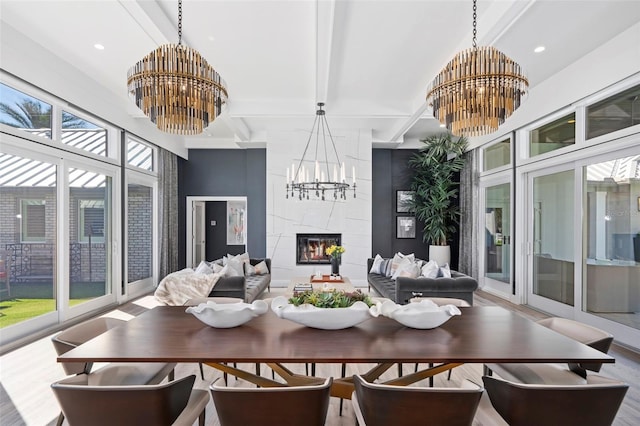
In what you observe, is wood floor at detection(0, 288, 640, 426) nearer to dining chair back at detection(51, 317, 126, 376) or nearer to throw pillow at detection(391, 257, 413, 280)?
dining chair back at detection(51, 317, 126, 376)

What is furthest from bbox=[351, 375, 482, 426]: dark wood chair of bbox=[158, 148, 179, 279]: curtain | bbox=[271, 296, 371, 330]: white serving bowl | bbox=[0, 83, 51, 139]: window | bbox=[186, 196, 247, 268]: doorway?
bbox=[186, 196, 247, 268]: doorway

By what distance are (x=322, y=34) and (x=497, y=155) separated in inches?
174

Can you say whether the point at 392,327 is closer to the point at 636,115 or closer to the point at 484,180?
the point at 636,115

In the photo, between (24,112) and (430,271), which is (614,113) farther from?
(24,112)

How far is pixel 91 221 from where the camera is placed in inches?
200

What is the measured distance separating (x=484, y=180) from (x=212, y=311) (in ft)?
20.4

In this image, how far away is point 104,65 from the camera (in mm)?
4270

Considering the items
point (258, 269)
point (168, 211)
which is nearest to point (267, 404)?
point (258, 269)

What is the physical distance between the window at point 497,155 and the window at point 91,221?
249 inches

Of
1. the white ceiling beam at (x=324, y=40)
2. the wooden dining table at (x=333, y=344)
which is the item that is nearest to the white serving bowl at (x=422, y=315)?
the wooden dining table at (x=333, y=344)

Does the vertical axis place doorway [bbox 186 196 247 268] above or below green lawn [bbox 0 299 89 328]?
above

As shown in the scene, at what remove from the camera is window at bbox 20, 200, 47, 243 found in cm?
395

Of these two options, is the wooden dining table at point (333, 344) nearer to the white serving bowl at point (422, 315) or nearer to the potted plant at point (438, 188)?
the white serving bowl at point (422, 315)

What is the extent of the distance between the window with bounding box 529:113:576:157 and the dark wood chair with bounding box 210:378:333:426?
15.1 ft
